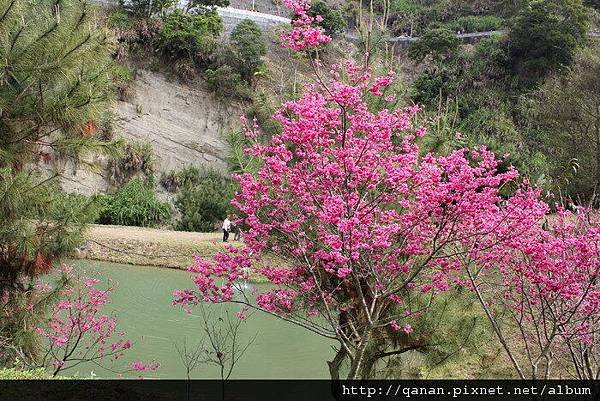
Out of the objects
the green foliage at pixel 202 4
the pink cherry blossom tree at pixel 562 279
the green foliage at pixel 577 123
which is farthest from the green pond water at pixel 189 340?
the green foliage at pixel 202 4

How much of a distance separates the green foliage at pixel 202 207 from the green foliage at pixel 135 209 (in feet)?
2.08

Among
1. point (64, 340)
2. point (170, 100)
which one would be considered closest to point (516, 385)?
point (64, 340)

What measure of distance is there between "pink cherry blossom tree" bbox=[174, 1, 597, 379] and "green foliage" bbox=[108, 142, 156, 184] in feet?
57.3

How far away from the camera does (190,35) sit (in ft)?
79.3

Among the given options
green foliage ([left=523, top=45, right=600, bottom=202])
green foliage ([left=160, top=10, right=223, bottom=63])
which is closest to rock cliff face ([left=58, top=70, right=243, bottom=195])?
green foliage ([left=160, top=10, right=223, bottom=63])

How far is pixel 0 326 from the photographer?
5.12 meters

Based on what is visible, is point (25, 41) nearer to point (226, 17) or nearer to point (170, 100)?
point (170, 100)

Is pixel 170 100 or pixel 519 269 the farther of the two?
pixel 170 100

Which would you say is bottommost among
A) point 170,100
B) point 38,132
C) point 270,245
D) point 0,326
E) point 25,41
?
point 170,100

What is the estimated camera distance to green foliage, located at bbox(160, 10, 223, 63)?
2412 centimetres

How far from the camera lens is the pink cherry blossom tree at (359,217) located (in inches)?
153

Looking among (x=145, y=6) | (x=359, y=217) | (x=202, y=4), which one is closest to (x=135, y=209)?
(x=145, y=6)

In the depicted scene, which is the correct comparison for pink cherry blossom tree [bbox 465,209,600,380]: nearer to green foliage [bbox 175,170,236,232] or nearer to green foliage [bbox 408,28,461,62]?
green foliage [bbox 175,170,236,232]

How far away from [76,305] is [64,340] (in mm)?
486
